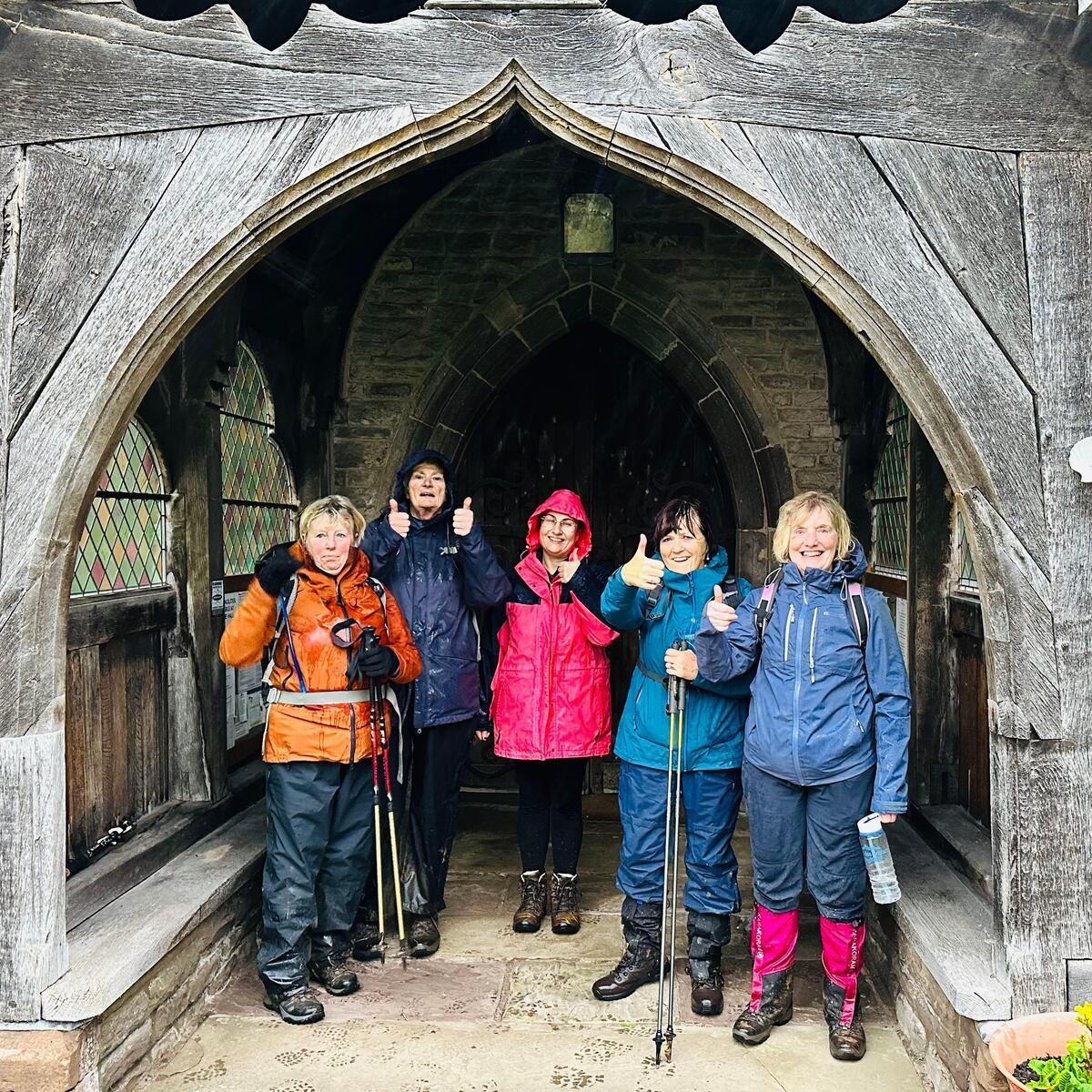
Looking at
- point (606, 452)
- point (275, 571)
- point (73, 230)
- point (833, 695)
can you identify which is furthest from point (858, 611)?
point (606, 452)

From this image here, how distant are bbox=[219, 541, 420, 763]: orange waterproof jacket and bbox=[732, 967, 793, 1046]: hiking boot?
1.55 m

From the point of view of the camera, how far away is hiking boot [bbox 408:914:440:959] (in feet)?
13.7

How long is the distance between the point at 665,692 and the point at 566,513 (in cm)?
82

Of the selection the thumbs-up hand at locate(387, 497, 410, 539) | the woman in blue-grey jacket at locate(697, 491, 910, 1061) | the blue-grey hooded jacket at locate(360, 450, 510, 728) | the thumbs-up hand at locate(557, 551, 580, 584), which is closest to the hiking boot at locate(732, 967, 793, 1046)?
the woman in blue-grey jacket at locate(697, 491, 910, 1061)

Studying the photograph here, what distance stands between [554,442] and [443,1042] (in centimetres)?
342

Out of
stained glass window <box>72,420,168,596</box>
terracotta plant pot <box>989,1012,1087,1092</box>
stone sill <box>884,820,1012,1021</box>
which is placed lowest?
terracotta plant pot <box>989,1012,1087,1092</box>

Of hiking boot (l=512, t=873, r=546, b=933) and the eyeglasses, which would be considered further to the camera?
hiking boot (l=512, t=873, r=546, b=933)

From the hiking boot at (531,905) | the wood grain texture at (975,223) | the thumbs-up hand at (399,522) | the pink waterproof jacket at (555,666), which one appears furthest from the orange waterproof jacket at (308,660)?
the wood grain texture at (975,223)

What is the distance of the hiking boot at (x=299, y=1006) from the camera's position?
145 inches

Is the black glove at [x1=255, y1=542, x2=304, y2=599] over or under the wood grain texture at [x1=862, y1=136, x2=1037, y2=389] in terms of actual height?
under

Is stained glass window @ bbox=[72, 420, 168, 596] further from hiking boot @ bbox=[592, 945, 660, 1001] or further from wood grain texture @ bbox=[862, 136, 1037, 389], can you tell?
wood grain texture @ bbox=[862, 136, 1037, 389]

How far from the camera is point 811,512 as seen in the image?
3473mm

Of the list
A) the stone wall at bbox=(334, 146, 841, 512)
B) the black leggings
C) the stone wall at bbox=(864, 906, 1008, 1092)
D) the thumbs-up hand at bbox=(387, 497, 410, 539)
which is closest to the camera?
the stone wall at bbox=(864, 906, 1008, 1092)

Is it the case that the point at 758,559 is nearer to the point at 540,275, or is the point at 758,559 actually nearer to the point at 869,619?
the point at 540,275
